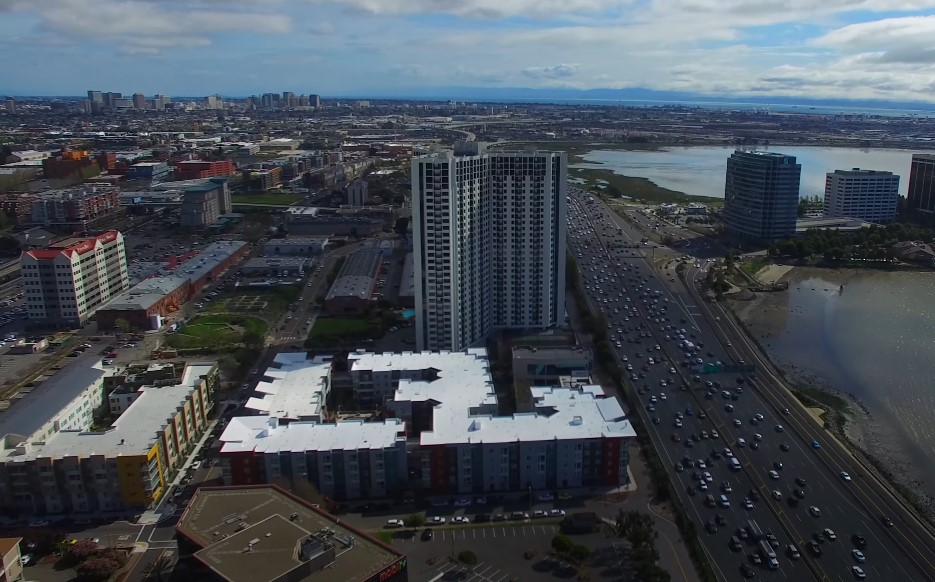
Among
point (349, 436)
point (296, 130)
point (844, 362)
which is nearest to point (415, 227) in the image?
point (349, 436)

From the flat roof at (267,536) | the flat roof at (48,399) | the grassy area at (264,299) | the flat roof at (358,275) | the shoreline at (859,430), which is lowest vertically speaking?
the shoreline at (859,430)

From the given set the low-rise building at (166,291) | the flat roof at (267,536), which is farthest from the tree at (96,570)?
the low-rise building at (166,291)

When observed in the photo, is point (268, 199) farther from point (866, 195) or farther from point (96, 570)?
point (96, 570)

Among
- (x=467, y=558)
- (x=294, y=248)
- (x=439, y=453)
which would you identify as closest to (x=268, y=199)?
(x=294, y=248)

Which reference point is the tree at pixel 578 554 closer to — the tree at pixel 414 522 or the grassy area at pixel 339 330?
the tree at pixel 414 522

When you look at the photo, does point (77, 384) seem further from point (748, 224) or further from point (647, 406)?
point (748, 224)

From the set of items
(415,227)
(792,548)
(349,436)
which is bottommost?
(792,548)
